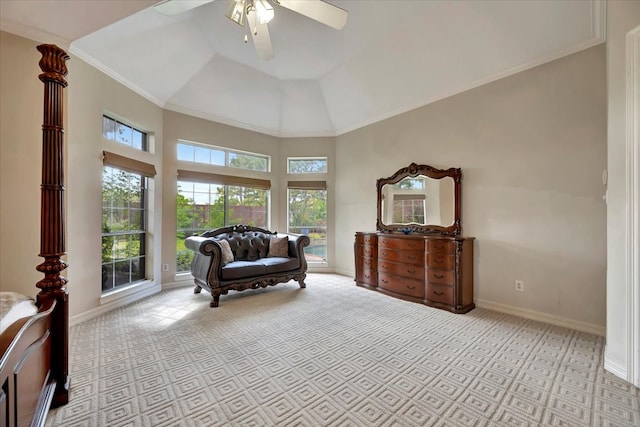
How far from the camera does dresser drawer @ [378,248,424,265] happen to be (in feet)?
12.3

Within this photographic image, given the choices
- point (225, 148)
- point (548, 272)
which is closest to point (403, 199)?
point (548, 272)

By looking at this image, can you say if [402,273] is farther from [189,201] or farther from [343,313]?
[189,201]

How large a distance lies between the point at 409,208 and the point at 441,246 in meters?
1.03

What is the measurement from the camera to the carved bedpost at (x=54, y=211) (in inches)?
64.0

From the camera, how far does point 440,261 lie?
3473mm

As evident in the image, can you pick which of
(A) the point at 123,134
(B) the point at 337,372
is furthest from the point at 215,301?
(A) the point at 123,134

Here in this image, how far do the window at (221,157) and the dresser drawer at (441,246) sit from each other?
3583 mm

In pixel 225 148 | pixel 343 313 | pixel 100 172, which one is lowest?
pixel 343 313

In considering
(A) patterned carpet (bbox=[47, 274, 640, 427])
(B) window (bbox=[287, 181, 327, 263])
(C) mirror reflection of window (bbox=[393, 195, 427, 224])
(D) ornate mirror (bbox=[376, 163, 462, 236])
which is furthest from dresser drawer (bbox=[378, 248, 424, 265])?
(B) window (bbox=[287, 181, 327, 263])

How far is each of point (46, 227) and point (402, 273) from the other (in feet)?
12.3

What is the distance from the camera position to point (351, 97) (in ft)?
15.9

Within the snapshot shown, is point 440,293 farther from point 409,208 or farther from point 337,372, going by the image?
point 337,372

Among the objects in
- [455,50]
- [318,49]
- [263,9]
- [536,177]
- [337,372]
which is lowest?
[337,372]

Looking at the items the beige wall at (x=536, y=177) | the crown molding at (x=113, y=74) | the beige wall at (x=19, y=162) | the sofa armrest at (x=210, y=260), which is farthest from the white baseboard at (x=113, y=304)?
the beige wall at (x=536, y=177)
